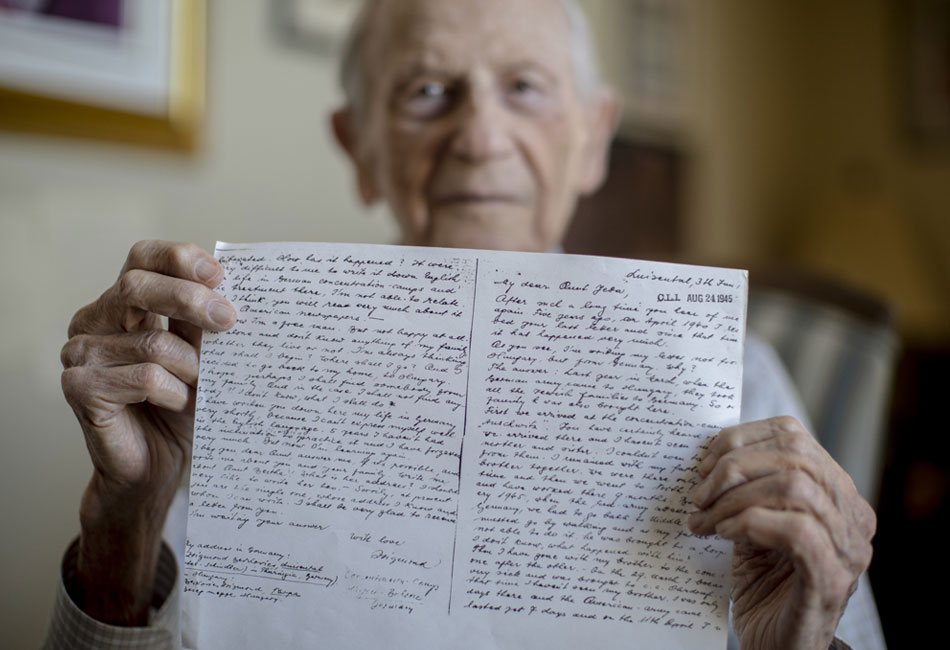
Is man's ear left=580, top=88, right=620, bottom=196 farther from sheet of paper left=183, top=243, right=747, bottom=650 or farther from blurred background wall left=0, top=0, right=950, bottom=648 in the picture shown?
sheet of paper left=183, top=243, right=747, bottom=650

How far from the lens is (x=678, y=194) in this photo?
2258 mm

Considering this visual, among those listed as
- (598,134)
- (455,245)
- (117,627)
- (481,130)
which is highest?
(598,134)

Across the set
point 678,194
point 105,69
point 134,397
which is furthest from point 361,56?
point 678,194

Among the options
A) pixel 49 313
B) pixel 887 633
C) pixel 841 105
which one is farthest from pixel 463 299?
pixel 841 105

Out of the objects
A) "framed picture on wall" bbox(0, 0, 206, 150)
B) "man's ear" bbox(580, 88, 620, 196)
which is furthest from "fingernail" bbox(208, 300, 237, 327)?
"framed picture on wall" bbox(0, 0, 206, 150)

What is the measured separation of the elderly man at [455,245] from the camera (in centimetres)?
53

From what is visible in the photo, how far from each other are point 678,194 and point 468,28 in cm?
153

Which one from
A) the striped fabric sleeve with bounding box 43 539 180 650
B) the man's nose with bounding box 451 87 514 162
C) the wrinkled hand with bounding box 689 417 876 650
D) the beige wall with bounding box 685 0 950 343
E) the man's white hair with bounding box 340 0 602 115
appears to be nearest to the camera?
the wrinkled hand with bounding box 689 417 876 650

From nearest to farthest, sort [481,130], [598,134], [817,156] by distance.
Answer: [481,130], [598,134], [817,156]

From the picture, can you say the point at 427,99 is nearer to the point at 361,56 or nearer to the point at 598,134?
the point at 361,56

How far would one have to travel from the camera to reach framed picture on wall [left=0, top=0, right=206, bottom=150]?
108 centimetres

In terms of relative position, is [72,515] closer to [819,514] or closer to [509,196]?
[509,196]

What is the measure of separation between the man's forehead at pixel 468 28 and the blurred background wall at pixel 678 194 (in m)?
0.56

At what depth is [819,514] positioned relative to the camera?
523 mm
